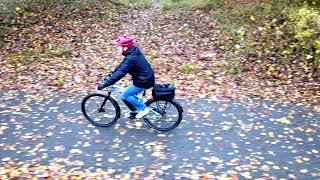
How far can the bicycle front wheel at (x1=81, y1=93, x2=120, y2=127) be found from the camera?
8.55 m

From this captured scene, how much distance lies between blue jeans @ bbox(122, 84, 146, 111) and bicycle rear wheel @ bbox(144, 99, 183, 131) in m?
0.18

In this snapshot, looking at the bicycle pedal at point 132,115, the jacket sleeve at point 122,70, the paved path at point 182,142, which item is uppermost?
the jacket sleeve at point 122,70

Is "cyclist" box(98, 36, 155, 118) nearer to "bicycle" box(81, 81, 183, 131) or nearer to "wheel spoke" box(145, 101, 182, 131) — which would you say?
"bicycle" box(81, 81, 183, 131)

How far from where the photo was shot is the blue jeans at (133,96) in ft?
26.6

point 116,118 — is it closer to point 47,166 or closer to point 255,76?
point 47,166

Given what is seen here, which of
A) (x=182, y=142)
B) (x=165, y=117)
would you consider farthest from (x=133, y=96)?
(x=182, y=142)

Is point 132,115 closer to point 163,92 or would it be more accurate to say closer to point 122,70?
point 163,92

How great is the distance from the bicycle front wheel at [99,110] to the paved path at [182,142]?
0.19 m

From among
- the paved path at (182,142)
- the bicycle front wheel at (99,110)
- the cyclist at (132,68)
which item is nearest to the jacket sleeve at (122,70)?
the cyclist at (132,68)

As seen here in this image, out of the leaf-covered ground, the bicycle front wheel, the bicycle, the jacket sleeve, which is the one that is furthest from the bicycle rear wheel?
the leaf-covered ground

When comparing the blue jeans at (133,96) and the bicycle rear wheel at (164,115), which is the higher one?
the blue jeans at (133,96)

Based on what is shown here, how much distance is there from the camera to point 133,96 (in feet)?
26.9

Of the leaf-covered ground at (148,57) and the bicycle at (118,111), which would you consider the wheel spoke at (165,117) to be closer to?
the bicycle at (118,111)

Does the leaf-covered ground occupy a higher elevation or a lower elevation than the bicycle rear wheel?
higher
